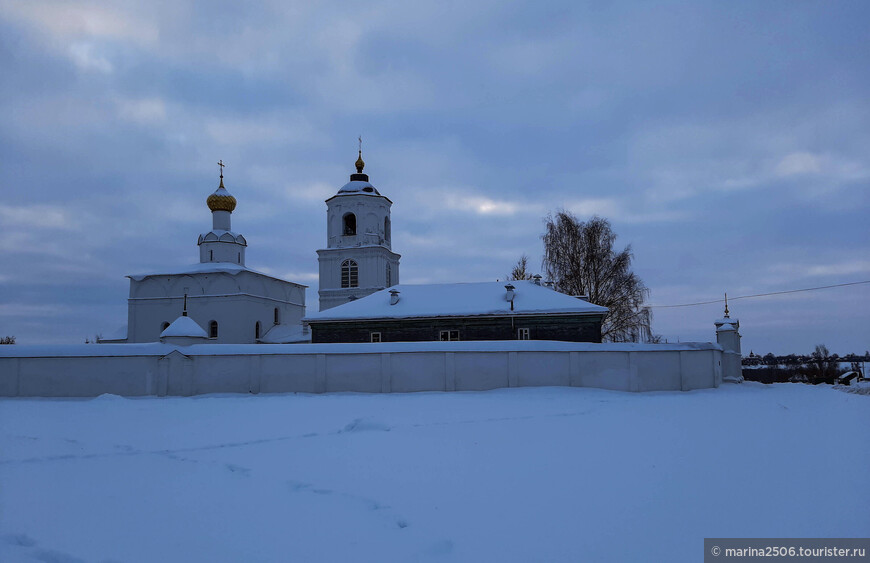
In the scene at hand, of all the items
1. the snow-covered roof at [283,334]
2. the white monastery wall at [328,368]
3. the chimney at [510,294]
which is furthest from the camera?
the snow-covered roof at [283,334]

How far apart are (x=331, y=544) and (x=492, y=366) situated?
44.4 ft

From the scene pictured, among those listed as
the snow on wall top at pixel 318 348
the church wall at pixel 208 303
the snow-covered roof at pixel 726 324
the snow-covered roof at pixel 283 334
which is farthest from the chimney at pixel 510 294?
the church wall at pixel 208 303

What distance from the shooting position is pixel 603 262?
34.2 m

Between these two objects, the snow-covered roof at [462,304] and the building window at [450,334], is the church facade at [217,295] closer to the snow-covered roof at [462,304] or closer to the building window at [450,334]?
the snow-covered roof at [462,304]

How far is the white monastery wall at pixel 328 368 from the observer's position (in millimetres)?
19078

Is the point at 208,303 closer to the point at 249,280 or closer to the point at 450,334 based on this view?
the point at 249,280

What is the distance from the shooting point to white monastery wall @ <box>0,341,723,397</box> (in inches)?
751

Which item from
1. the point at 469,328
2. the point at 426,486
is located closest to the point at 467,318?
the point at 469,328

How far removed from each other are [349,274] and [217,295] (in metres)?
8.54

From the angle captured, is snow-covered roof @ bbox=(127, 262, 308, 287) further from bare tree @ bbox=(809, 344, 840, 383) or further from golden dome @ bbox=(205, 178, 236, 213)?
bare tree @ bbox=(809, 344, 840, 383)

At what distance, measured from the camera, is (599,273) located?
34281 millimetres

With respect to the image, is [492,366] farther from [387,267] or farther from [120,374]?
[387,267]

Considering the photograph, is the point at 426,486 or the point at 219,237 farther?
the point at 219,237

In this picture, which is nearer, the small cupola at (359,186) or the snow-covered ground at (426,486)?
the snow-covered ground at (426,486)
